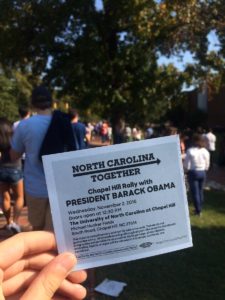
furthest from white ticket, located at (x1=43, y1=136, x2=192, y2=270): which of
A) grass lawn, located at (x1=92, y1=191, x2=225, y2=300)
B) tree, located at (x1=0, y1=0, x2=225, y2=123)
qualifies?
tree, located at (x1=0, y1=0, x2=225, y2=123)

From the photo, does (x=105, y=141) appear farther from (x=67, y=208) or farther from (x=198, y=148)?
(x=67, y=208)

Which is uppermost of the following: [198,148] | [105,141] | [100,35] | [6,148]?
[100,35]

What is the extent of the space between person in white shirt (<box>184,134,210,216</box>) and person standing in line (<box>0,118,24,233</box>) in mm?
3164

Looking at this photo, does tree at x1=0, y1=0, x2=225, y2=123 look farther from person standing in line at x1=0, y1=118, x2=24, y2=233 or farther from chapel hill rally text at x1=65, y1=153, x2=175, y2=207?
chapel hill rally text at x1=65, y1=153, x2=175, y2=207

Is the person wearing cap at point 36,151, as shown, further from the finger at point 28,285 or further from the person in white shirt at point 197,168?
the person in white shirt at point 197,168

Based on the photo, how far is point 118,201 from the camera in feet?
5.02

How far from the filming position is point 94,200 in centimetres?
152

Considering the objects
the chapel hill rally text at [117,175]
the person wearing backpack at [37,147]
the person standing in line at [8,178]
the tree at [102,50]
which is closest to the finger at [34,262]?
the chapel hill rally text at [117,175]

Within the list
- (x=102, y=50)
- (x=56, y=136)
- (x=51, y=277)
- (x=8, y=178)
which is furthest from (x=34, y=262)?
(x=102, y=50)

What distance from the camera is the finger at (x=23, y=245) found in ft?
4.59

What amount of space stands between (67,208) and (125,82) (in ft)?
61.9

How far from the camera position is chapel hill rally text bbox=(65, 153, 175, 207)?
1509 millimetres

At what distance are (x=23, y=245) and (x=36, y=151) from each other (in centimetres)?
270

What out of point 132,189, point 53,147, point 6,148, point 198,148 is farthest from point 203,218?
point 132,189
